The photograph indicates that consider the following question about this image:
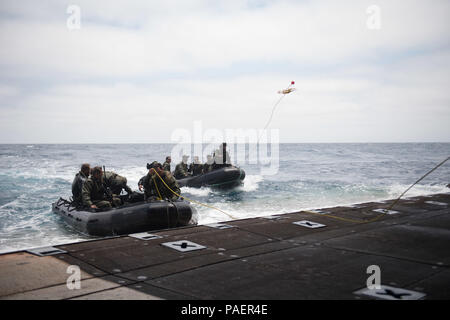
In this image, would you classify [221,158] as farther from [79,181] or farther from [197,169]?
[79,181]

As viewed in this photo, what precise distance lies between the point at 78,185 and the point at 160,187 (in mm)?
2571

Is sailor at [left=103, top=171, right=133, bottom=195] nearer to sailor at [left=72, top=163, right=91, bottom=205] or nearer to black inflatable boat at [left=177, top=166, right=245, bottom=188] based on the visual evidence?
sailor at [left=72, top=163, right=91, bottom=205]

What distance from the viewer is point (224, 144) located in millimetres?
19172

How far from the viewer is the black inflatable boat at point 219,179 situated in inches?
733

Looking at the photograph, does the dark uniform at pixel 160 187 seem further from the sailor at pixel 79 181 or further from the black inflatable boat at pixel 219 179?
the black inflatable boat at pixel 219 179

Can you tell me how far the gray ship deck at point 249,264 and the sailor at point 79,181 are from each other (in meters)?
4.11

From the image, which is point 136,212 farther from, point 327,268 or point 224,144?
point 224,144

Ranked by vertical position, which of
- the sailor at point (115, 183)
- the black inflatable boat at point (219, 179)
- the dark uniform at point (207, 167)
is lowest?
the black inflatable boat at point (219, 179)

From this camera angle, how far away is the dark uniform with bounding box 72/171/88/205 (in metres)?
10.1

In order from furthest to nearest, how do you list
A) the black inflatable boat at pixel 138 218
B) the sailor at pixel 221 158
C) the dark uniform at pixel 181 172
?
1. the dark uniform at pixel 181 172
2. the sailor at pixel 221 158
3. the black inflatable boat at pixel 138 218

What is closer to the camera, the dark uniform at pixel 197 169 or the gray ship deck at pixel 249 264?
the gray ship deck at pixel 249 264

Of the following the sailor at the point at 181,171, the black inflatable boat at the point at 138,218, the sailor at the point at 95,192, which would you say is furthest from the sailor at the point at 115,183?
the sailor at the point at 181,171
